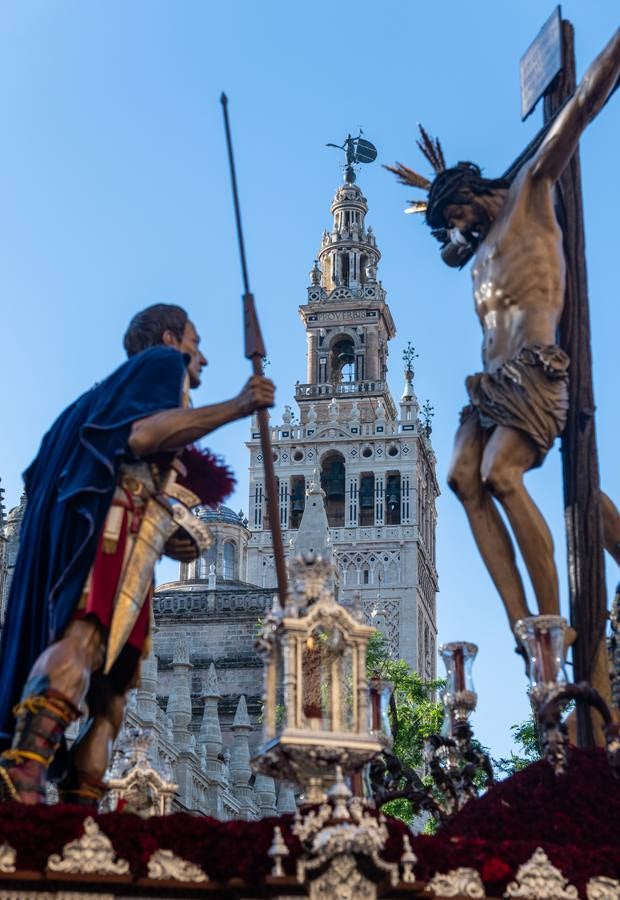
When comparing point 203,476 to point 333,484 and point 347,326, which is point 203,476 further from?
point 347,326

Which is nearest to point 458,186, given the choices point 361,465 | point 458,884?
point 458,884

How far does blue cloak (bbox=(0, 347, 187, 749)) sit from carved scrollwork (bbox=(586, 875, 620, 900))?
247cm

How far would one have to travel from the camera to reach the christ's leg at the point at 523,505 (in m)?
8.64

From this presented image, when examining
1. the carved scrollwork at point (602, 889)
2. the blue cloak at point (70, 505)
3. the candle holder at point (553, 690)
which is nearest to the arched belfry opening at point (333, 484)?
the candle holder at point (553, 690)

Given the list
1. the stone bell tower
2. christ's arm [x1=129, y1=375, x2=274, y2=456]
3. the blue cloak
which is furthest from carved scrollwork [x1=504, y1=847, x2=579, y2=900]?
the stone bell tower

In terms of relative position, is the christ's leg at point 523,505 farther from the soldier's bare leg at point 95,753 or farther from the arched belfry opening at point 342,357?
the arched belfry opening at point 342,357

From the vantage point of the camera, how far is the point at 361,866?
5848mm

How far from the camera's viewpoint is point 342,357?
81688 mm

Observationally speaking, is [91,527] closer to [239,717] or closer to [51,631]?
[51,631]

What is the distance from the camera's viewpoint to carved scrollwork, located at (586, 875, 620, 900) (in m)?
6.25

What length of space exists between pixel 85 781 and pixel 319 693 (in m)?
1.14

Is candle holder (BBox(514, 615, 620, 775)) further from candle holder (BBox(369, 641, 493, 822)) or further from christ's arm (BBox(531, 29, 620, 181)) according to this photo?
christ's arm (BBox(531, 29, 620, 181))

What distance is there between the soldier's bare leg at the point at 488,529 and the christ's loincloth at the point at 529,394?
0.90ft

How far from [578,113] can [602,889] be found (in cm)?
465
